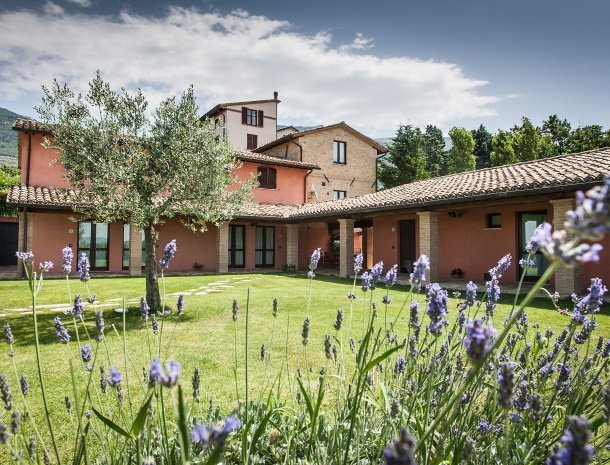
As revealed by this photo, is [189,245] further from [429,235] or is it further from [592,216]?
[592,216]

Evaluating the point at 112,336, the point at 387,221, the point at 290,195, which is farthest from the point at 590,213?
the point at 290,195

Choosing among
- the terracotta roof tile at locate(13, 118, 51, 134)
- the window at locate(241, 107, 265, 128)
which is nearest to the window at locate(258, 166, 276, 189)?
the window at locate(241, 107, 265, 128)

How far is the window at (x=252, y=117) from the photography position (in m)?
28.5

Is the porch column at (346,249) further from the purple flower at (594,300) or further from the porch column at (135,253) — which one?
the purple flower at (594,300)

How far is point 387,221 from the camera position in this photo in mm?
17469

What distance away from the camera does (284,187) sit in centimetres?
2231

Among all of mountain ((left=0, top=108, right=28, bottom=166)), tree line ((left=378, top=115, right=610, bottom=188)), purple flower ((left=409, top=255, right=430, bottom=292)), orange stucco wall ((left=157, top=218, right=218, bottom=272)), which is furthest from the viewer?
mountain ((left=0, top=108, right=28, bottom=166))

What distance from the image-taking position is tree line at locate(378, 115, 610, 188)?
29938mm

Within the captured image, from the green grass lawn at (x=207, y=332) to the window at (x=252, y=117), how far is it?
64.2 ft

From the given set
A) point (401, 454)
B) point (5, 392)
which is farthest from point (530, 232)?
point (5, 392)

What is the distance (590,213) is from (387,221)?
676 inches

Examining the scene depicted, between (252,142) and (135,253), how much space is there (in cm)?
1535

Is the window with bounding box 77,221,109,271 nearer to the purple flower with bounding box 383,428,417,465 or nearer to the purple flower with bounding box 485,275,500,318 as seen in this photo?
the purple flower with bounding box 485,275,500,318

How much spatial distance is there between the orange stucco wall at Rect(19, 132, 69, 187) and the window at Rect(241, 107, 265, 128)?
14.6 metres
